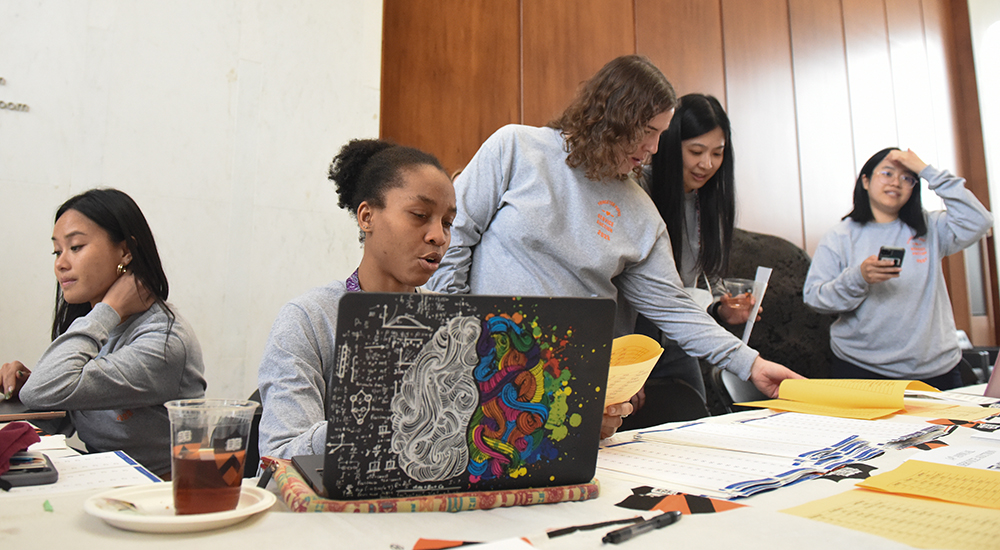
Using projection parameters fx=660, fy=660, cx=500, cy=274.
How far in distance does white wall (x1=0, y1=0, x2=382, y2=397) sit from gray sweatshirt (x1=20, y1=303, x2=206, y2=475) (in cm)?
66

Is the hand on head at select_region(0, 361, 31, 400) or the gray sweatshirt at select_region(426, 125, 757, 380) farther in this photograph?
the hand on head at select_region(0, 361, 31, 400)

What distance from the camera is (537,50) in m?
3.23

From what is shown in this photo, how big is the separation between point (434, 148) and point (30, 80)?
1446 millimetres

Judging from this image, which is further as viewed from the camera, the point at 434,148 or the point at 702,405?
the point at 434,148

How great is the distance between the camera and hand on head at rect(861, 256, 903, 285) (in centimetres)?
250

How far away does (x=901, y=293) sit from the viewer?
269 cm

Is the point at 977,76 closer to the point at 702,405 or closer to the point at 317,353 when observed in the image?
the point at 702,405

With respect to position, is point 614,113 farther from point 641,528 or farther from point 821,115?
point 821,115

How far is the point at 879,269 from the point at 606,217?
1.42m

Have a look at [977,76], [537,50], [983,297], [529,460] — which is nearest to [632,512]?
[529,460]

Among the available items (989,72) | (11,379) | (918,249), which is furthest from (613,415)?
(989,72)

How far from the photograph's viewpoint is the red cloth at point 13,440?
2.56 feet

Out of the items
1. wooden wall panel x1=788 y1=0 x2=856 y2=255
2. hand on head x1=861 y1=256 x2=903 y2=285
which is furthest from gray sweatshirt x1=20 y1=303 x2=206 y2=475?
wooden wall panel x1=788 y1=0 x2=856 y2=255

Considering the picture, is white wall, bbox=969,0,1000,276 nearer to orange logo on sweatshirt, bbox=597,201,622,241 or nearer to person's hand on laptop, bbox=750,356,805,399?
person's hand on laptop, bbox=750,356,805,399
